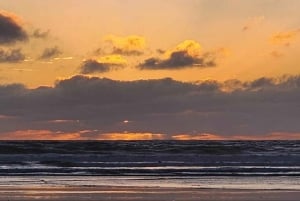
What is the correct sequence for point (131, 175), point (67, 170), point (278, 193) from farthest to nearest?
point (67, 170) → point (131, 175) → point (278, 193)

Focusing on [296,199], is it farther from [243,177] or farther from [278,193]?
[243,177]

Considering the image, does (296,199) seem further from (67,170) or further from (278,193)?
(67,170)

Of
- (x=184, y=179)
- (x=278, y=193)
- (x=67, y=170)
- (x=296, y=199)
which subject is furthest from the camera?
(x=67, y=170)

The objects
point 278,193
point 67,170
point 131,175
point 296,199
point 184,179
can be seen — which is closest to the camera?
point 296,199

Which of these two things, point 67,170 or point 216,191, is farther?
point 67,170

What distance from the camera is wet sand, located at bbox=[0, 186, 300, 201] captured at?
22.5 metres

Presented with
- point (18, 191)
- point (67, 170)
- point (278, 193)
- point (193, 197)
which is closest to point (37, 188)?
point (18, 191)

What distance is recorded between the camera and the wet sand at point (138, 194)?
22453mm

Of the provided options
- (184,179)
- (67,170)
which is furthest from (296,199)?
(67,170)

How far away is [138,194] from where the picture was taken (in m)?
23.8

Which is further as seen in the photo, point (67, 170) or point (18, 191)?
point (67, 170)

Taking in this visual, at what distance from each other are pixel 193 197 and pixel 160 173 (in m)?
12.1

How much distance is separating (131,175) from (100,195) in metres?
10.4

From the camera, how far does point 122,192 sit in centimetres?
2450
